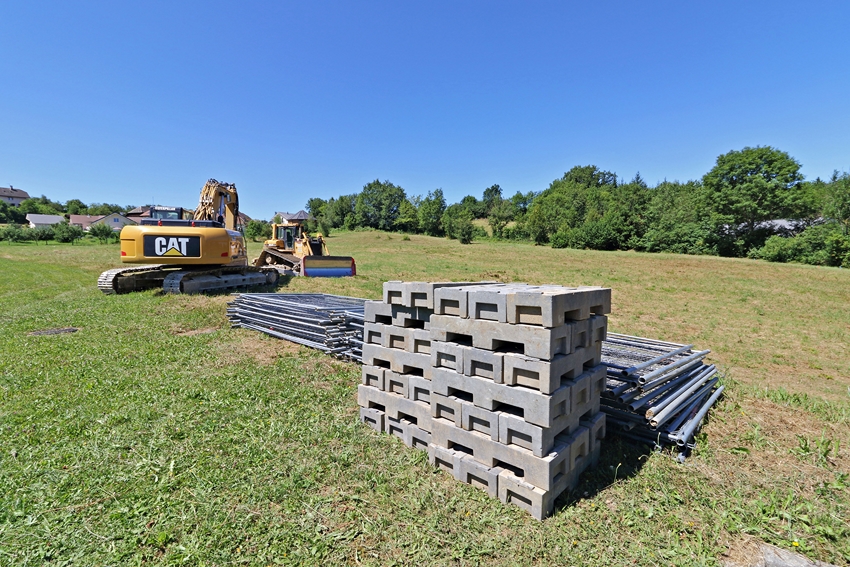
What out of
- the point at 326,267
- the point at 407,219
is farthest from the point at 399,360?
the point at 407,219

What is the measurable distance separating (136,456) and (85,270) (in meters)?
25.9

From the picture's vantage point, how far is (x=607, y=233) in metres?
49.2

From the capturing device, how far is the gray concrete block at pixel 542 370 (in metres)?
3.14

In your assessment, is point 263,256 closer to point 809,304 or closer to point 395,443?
point 395,443

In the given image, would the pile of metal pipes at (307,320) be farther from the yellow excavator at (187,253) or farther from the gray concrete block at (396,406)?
the yellow excavator at (187,253)

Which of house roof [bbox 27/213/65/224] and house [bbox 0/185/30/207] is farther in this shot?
house [bbox 0/185/30/207]

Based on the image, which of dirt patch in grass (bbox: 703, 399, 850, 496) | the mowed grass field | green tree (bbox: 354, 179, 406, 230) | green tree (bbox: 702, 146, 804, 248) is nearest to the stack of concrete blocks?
the mowed grass field

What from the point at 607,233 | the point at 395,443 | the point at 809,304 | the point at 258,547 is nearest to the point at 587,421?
the point at 395,443

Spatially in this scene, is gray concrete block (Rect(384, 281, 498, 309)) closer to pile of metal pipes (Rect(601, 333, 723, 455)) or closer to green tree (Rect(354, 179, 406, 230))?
pile of metal pipes (Rect(601, 333, 723, 455))

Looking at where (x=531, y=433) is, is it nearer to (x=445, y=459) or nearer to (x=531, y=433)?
(x=531, y=433)

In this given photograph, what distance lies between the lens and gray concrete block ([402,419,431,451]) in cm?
408

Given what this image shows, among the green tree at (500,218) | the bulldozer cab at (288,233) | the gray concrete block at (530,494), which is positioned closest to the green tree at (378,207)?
the green tree at (500,218)

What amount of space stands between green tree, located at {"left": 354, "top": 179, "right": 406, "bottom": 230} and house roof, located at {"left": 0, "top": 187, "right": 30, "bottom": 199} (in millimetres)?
119567

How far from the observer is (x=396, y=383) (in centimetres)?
447
